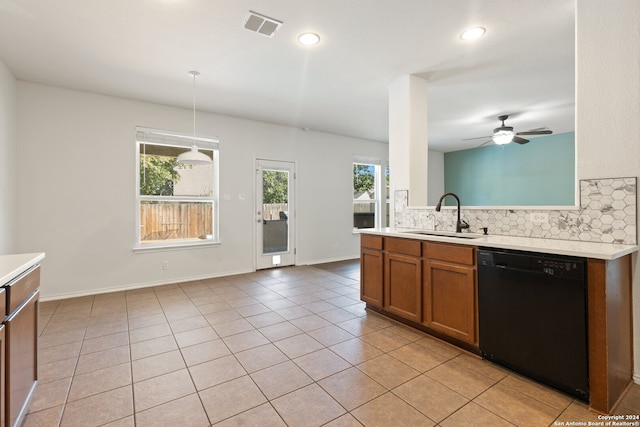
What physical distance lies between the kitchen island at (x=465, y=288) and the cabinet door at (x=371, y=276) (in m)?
0.01

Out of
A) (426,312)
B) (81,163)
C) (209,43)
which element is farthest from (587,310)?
(81,163)

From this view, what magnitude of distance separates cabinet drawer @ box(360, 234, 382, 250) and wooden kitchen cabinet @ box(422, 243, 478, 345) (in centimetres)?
58

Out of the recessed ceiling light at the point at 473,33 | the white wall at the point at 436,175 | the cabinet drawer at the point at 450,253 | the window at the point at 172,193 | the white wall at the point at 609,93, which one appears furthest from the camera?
the white wall at the point at 436,175

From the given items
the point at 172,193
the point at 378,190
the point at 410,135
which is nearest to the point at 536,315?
the point at 410,135

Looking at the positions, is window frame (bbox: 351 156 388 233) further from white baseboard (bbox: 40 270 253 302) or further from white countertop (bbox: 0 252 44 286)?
white countertop (bbox: 0 252 44 286)

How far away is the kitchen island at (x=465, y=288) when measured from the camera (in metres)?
1.70

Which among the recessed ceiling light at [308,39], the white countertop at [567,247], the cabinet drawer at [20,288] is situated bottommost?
the cabinet drawer at [20,288]

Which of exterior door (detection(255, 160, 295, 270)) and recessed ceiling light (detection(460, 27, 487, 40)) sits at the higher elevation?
recessed ceiling light (detection(460, 27, 487, 40))

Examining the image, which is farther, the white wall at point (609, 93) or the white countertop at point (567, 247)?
the white wall at point (609, 93)

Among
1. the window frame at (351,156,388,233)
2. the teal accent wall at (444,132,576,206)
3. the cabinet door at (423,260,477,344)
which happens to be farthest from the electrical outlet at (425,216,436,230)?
the teal accent wall at (444,132,576,206)

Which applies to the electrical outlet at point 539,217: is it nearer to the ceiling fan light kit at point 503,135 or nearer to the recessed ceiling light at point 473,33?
the recessed ceiling light at point 473,33

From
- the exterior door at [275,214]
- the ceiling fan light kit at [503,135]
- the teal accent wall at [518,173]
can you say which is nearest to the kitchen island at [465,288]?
the exterior door at [275,214]

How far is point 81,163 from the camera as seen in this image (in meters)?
4.02

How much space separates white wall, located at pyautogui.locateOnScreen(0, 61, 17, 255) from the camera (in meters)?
3.21
